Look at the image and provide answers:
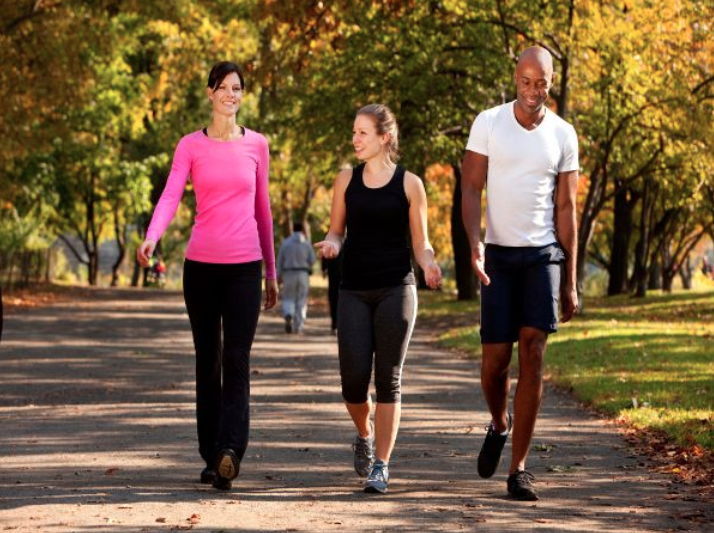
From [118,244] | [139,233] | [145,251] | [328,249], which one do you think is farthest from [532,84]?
[139,233]

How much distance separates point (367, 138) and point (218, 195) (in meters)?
0.84

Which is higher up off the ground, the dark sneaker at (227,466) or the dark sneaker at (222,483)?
the dark sneaker at (227,466)

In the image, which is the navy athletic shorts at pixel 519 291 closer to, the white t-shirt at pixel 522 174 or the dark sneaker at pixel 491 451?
the white t-shirt at pixel 522 174

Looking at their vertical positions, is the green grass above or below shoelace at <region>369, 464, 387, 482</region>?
above

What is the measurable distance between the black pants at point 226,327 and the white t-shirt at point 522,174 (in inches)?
52.1

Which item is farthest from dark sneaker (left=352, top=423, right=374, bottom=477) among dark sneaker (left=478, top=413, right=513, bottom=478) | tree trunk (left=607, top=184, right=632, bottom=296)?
tree trunk (left=607, top=184, right=632, bottom=296)

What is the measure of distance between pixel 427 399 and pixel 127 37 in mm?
35202

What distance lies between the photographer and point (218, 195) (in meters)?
8.65

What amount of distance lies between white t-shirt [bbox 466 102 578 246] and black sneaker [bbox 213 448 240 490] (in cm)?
172

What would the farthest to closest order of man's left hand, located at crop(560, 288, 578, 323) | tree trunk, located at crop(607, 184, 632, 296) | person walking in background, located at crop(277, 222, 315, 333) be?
tree trunk, located at crop(607, 184, 632, 296), person walking in background, located at crop(277, 222, 315, 333), man's left hand, located at crop(560, 288, 578, 323)

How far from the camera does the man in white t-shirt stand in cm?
827

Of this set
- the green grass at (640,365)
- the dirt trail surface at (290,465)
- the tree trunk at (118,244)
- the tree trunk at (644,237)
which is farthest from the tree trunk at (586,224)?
the tree trunk at (118,244)

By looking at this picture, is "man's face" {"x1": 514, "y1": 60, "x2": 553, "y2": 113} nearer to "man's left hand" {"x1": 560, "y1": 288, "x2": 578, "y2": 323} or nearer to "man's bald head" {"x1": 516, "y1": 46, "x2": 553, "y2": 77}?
"man's bald head" {"x1": 516, "y1": 46, "x2": 553, "y2": 77}

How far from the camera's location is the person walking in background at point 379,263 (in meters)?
8.45
